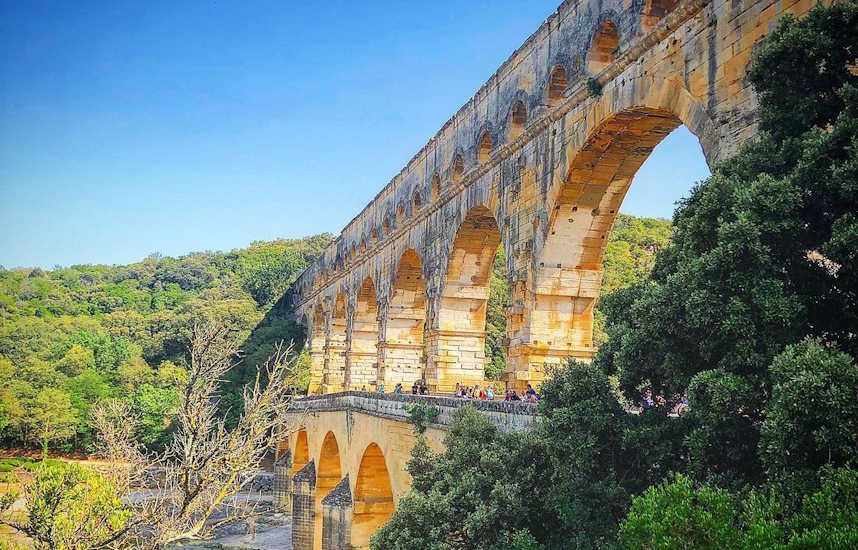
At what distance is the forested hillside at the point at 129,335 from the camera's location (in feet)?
113

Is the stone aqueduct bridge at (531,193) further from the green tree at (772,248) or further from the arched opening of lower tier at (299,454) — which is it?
the arched opening of lower tier at (299,454)

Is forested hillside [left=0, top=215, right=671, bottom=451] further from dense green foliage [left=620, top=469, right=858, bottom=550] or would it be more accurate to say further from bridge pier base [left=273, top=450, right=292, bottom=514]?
dense green foliage [left=620, top=469, right=858, bottom=550]

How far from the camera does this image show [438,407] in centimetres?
1200

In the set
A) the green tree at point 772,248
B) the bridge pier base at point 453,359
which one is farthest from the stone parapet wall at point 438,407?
the green tree at point 772,248

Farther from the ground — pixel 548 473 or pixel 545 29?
pixel 545 29

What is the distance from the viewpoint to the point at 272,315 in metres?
46.5

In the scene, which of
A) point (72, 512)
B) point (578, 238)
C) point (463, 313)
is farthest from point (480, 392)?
point (72, 512)

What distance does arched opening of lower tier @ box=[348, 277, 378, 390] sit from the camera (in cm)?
2619

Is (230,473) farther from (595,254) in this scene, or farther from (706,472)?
(595,254)

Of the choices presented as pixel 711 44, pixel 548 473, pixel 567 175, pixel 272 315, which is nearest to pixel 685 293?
pixel 548 473

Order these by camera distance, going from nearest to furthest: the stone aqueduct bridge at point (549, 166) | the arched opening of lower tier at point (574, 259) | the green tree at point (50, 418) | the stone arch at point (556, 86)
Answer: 1. the stone aqueduct bridge at point (549, 166)
2. the arched opening of lower tier at point (574, 259)
3. the stone arch at point (556, 86)
4. the green tree at point (50, 418)

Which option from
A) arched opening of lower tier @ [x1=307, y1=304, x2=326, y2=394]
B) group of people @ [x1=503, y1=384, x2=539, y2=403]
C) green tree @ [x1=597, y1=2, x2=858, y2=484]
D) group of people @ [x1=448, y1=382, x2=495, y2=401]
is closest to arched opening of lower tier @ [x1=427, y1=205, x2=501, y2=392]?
group of people @ [x1=448, y1=382, x2=495, y2=401]

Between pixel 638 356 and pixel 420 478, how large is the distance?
171 inches

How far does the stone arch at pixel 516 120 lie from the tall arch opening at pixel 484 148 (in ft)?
4.41
